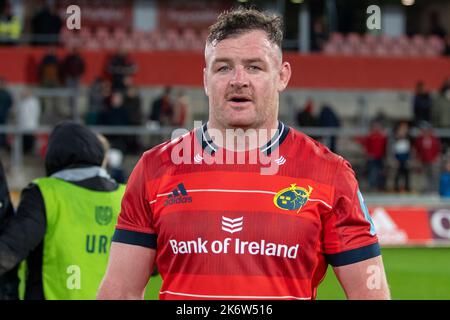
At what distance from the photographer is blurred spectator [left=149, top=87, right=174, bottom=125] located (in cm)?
2252

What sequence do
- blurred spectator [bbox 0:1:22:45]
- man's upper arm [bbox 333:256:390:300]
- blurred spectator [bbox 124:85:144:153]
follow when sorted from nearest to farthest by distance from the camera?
1. man's upper arm [bbox 333:256:390:300]
2. blurred spectator [bbox 124:85:144:153]
3. blurred spectator [bbox 0:1:22:45]

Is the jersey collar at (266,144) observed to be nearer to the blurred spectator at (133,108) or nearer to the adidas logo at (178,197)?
the adidas logo at (178,197)

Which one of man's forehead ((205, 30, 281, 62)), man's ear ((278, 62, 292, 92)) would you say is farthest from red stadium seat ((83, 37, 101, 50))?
man's forehead ((205, 30, 281, 62))

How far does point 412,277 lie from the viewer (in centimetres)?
1433

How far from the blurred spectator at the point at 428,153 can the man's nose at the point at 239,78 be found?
767 inches

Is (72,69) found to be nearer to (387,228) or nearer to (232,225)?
(387,228)

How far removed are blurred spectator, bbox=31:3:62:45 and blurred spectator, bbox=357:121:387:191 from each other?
883 centimetres

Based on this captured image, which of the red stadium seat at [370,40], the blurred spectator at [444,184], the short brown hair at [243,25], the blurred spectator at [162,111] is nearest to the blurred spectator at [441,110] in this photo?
the blurred spectator at [444,184]

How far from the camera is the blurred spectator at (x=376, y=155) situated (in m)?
22.4

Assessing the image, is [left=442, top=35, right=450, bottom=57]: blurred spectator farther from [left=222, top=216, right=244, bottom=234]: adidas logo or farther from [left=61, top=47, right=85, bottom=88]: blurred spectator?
[left=222, top=216, right=244, bottom=234]: adidas logo

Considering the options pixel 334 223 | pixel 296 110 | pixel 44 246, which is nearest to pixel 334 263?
pixel 334 223

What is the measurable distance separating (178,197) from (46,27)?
24.0m

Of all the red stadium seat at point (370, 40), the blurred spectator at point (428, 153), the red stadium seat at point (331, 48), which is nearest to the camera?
the blurred spectator at point (428, 153)
